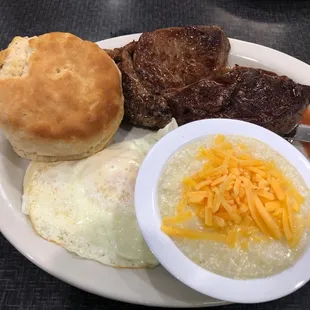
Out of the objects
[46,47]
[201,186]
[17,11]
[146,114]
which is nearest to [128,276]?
[201,186]

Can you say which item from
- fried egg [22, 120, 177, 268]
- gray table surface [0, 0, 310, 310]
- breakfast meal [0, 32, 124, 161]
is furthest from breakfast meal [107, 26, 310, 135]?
gray table surface [0, 0, 310, 310]

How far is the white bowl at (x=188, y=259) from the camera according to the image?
119 centimetres

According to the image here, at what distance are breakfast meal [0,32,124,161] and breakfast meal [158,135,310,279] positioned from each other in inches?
23.3

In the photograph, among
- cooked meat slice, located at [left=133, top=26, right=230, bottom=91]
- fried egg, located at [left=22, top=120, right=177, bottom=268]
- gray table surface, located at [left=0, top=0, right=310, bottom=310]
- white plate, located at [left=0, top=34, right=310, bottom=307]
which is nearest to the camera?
white plate, located at [left=0, top=34, right=310, bottom=307]

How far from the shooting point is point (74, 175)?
1733 millimetres

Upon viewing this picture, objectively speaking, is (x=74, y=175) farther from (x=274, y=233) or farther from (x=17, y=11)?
(x=17, y=11)

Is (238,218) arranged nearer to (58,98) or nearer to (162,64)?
(58,98)

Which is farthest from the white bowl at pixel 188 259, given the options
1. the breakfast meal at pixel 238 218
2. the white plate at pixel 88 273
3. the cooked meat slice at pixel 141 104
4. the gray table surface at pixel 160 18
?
the gray table surface at pixel 160 18

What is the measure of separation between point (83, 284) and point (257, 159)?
0.87m

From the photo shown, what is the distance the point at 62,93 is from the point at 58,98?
0.03 m

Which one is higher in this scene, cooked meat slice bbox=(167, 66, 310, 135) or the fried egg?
cooked meat slice bbox=(167, 66, 310, 135)

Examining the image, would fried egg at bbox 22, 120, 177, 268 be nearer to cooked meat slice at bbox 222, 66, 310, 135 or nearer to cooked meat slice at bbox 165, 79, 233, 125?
cooked meat slice at bbox 165, 79, 233, 125

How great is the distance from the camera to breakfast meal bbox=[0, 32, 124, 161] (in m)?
1.62

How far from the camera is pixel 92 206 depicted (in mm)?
1656
